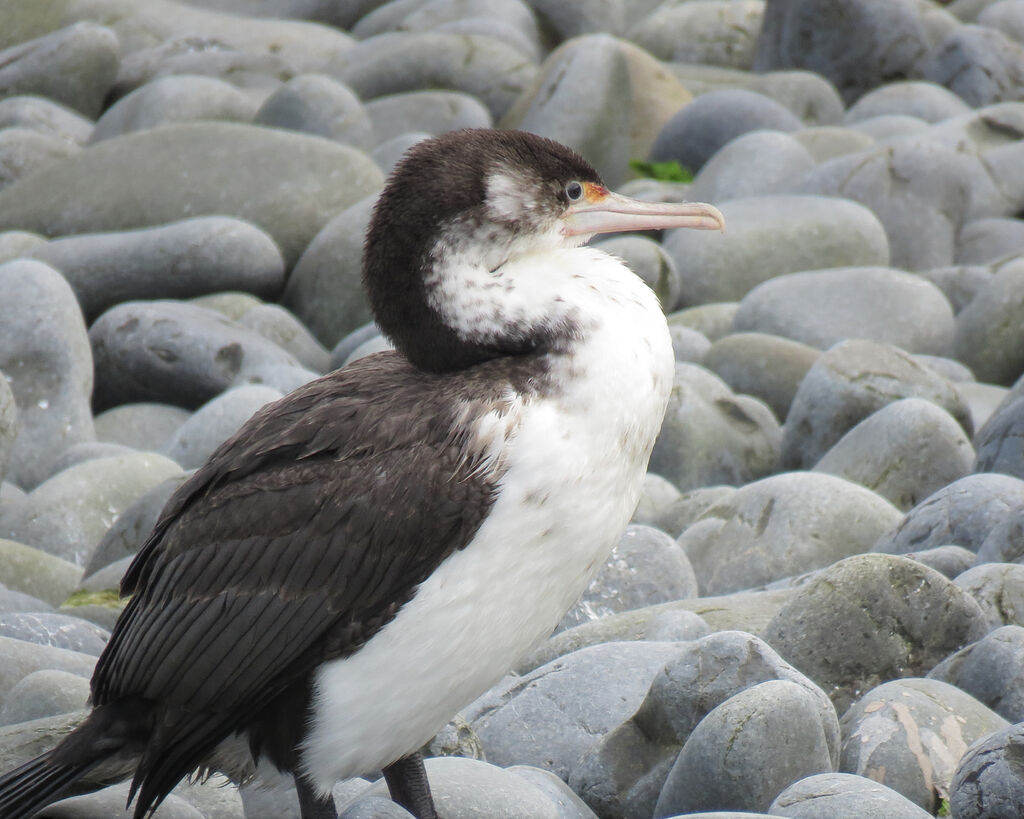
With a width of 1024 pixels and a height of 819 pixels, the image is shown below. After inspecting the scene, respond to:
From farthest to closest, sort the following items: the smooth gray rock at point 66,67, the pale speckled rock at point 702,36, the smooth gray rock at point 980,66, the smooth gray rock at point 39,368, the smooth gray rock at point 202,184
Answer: the pale speckled rock at point 702,36, the smooth gray rock at point 980,66, the smooth gray rock at point 66,67, the smooth gray rock at point 202,184, the smooth gray rock at point 39,368

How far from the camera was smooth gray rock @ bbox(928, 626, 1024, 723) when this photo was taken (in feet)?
15.9

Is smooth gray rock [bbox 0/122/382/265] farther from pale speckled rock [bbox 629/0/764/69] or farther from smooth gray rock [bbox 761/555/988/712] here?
pale speckled rock [bbox 629/0/764/69]

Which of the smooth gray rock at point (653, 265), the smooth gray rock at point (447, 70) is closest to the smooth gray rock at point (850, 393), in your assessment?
the smooth gray rock at point (653, 265)

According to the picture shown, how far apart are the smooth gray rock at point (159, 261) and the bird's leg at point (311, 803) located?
23.2 ft

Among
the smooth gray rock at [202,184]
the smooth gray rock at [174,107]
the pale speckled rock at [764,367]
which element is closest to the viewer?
the pale speckled rock at [764,367]

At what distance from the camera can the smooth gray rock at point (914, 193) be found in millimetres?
12008

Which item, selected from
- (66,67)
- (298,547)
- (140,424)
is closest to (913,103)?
(66,67)

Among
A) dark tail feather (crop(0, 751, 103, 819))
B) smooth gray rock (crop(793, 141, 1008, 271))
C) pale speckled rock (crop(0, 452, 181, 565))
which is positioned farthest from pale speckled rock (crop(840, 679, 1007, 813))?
smooth gray rock (crop(793, 141, 1008, 271))

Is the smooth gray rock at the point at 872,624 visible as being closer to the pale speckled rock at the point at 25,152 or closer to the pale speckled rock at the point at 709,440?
the pale speckled rock at the point at 709,440

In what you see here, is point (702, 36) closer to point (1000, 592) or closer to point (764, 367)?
point (764, 367)

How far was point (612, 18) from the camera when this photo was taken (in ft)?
62.6

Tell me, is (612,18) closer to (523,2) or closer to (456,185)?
(523,2)

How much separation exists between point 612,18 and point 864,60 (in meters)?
3.63

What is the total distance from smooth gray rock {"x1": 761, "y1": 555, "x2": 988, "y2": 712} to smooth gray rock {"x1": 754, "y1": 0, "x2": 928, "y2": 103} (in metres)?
12.8
